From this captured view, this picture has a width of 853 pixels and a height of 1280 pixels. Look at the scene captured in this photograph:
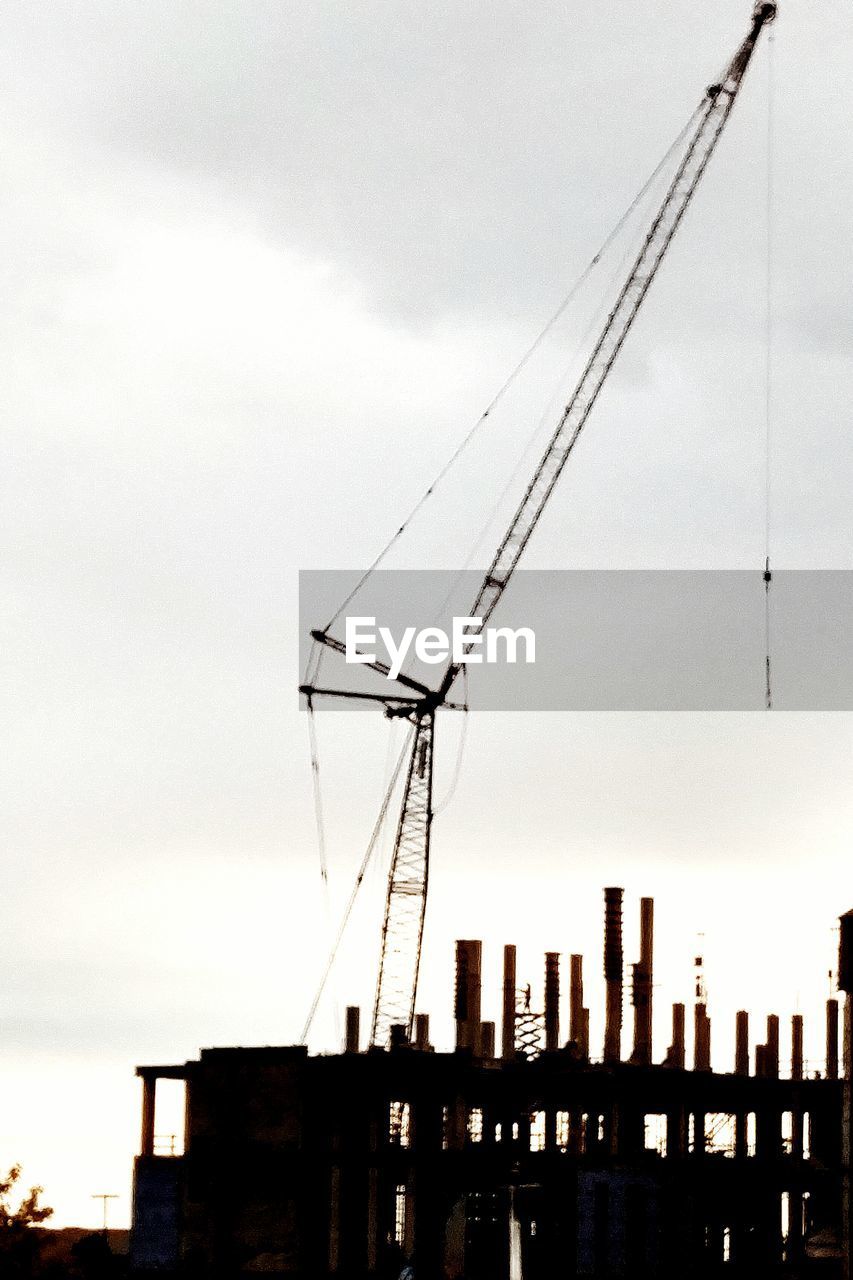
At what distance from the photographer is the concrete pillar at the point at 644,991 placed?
336 feet

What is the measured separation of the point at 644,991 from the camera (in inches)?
4038

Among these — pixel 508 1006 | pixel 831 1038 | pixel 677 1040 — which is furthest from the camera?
pixel 831 1038

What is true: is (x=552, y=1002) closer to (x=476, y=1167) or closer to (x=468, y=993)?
(x=468, y=993)

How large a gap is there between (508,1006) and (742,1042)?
586 inches

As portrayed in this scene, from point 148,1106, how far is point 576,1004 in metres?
22.0

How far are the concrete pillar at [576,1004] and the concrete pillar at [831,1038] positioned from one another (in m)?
17.0

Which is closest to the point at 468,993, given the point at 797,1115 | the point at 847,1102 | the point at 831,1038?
the point at 797,1115

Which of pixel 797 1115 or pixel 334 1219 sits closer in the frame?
pixel 334 1219

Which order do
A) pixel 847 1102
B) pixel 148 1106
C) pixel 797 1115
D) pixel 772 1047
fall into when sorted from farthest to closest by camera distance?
pixel 772 1047 < pixel 797 1115 < pixel 148 1106 < pixel 847 1102

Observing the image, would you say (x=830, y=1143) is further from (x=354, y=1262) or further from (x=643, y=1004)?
(x=354, y=1262)

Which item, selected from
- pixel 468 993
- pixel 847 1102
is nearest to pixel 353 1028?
pixel 468 993

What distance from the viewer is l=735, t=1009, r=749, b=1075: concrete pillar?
107 meters

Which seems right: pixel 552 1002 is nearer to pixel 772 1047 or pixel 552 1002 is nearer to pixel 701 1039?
pixel 701 1039

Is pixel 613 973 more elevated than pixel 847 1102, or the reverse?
pixel 613 973
